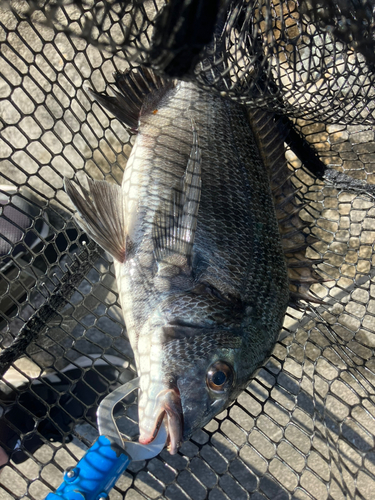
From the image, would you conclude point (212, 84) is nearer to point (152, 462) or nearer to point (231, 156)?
point (231, 156)

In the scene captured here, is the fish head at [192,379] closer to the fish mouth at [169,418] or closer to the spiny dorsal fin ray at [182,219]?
the fish mouth at [169,418]

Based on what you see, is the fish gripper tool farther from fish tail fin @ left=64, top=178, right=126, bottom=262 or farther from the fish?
fish tail fin @ left=64, top=178, right=126, bottom=262

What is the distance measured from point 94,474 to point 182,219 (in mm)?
978

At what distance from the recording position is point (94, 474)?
1.31m

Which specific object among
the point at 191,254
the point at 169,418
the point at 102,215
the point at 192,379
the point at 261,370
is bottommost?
the point at 169,418

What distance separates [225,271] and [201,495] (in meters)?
1.49

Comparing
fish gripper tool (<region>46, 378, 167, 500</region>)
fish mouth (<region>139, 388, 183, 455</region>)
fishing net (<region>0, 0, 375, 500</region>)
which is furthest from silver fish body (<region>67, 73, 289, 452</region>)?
fishing net (<region>0, 0, 375, 500</region>)

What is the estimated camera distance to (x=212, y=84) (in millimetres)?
1443

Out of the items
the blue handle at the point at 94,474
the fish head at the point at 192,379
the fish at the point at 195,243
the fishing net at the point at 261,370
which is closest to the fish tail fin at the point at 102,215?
the fish at the point at 195,243

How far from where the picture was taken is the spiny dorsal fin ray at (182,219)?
153cm

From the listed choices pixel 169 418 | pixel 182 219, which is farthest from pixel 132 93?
pixel 169 418

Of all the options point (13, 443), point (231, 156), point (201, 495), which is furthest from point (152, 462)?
point (231, 156)

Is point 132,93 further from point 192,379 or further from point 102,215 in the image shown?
point 192,379

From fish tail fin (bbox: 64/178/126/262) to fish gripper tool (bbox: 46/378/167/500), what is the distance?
27.9 inches
